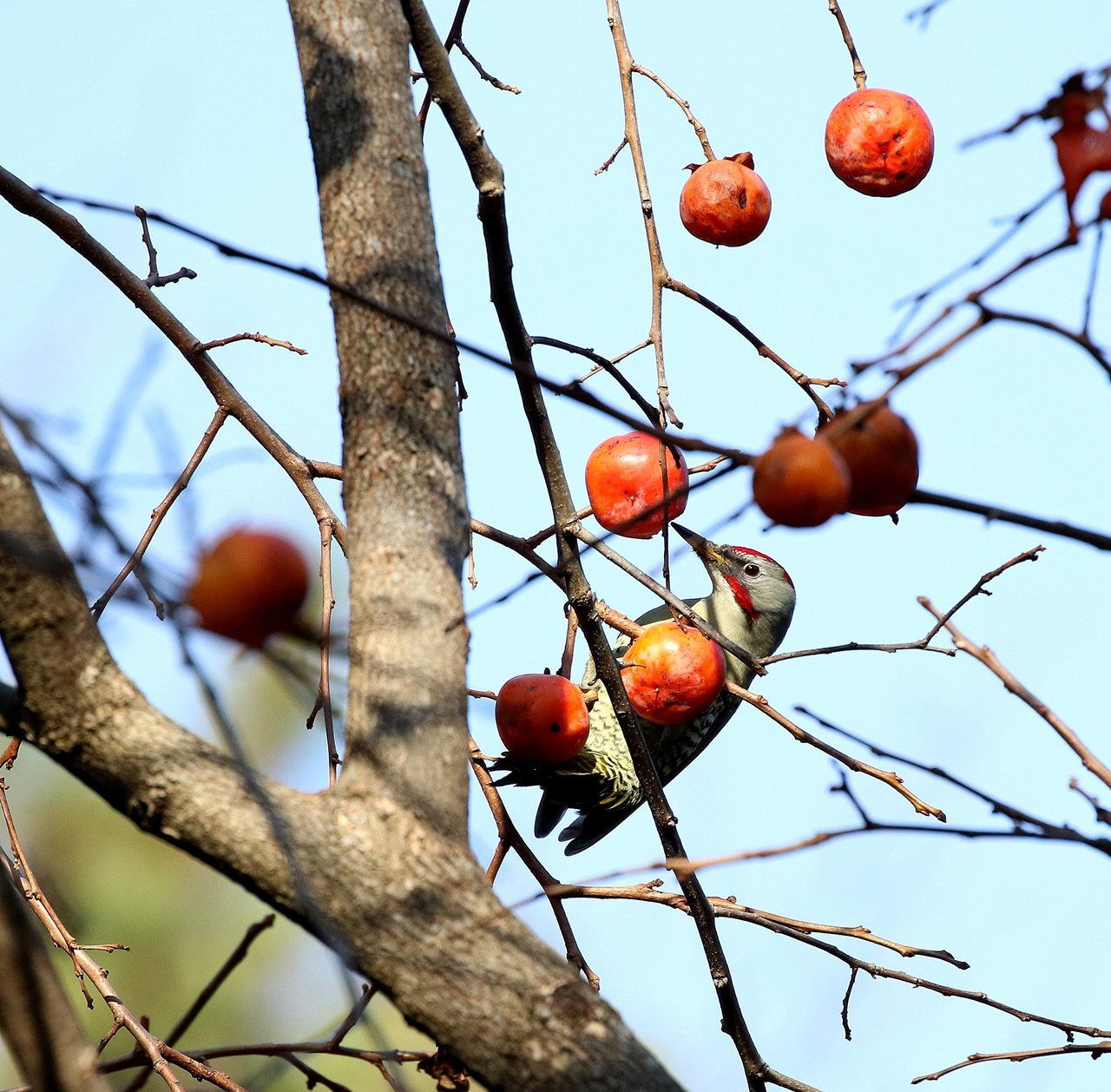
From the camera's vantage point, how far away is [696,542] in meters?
1.77

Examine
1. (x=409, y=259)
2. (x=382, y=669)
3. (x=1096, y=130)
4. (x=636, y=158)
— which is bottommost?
(x=382, y=669)

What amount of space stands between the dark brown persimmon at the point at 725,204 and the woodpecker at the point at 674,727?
135 cm

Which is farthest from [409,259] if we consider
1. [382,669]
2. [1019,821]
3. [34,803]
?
[34,803]

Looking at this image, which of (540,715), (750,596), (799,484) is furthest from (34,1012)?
(750,596)

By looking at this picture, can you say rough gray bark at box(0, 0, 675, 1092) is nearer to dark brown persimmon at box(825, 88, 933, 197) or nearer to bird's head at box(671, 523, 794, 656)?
dark brown persimmon at box(825, 88, 933, 197)

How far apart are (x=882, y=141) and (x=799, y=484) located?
178 centimetres

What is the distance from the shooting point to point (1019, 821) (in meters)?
1.22

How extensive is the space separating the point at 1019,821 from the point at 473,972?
2.02 feet

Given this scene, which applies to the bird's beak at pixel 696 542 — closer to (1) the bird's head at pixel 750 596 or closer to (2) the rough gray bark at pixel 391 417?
(1) the bird's head at pixel 750 596

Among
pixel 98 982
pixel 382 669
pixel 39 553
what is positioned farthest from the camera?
pixel 98 982

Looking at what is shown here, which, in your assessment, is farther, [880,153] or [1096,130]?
[880,153]

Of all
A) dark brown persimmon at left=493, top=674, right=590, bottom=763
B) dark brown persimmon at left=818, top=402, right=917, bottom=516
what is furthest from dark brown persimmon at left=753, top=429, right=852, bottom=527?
dark brown persimmon at left=493, top=674, right=590, bottom=763

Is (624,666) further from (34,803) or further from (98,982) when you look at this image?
(34,803)

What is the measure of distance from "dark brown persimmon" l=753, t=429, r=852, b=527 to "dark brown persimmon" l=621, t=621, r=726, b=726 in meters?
1.47
